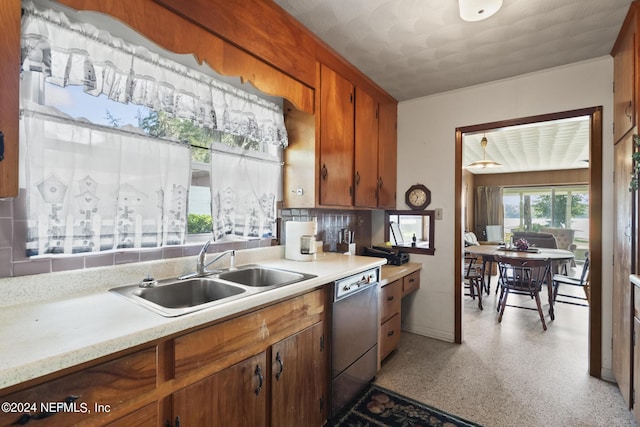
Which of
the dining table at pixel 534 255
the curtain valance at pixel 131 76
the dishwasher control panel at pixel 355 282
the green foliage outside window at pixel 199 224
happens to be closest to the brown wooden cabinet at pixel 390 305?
the dishwasher control panel at pixel 355 282

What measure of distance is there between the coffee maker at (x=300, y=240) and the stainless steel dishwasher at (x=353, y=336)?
1.28 feet

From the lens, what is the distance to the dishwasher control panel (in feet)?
5.84

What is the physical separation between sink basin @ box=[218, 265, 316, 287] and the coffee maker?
0.34m

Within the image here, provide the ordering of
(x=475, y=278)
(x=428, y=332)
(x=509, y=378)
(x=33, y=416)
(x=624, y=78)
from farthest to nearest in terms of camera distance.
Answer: (x=475, y=278) → (x=428, y=332) → (x=509, y=378) → (x=624, y=78) → (x=33, y=416)

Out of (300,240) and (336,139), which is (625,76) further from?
(300,240)

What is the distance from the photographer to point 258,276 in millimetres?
1883

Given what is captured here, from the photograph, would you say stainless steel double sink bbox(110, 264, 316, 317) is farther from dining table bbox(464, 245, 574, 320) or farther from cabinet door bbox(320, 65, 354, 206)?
dining table bbox(464, 245, 574, 320)

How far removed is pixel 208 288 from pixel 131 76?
1.10m

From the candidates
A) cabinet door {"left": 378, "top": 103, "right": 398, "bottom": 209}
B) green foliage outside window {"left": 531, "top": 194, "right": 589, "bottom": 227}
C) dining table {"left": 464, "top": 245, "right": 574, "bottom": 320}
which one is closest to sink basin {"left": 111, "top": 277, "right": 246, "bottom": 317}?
cabinet door {"left": 378, "top": 103, "right": 398, "bottom": 209}

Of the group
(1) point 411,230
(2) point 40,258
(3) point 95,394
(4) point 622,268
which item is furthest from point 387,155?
(3) point 95,394

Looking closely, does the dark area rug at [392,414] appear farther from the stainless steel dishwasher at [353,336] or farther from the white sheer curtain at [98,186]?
the white sheer curtain at [98,186]

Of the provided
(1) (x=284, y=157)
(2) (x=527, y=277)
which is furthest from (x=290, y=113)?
(2) (x=527, y=277)

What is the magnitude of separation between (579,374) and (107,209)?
3407 mm

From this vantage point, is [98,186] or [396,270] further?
[396,270]
